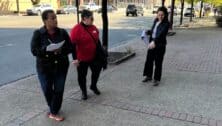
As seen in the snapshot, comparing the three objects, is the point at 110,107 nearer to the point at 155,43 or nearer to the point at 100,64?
the point at 100,64

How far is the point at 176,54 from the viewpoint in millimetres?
11789

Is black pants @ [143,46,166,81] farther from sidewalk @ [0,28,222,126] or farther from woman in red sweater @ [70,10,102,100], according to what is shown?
woman in red sweater @ [70,10,102,100]

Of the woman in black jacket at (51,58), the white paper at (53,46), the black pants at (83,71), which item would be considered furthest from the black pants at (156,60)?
the white paper at (53,46)

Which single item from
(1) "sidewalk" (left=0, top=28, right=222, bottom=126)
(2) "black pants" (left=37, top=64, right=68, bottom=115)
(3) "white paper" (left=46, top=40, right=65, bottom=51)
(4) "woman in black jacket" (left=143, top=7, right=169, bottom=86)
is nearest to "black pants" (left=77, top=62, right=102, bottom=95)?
(1) "sidewalk" (left=0, top=28, right=222, bottom=126)

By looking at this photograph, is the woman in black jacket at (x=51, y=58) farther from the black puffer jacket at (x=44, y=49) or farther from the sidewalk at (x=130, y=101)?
the sidewalk at (x=130, y=101)

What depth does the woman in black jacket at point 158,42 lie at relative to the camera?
7.13m

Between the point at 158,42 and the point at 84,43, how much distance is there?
6.09 ft

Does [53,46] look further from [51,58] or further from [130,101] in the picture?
[130,101]

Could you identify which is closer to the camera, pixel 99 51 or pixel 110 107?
pixel 110 107

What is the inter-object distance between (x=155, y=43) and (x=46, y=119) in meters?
2.96

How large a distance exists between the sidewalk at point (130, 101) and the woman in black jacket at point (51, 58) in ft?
1.15

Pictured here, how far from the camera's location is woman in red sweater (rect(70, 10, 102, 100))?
593cm

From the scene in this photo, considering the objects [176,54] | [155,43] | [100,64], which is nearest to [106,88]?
[100,64]

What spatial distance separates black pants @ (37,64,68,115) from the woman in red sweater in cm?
53
